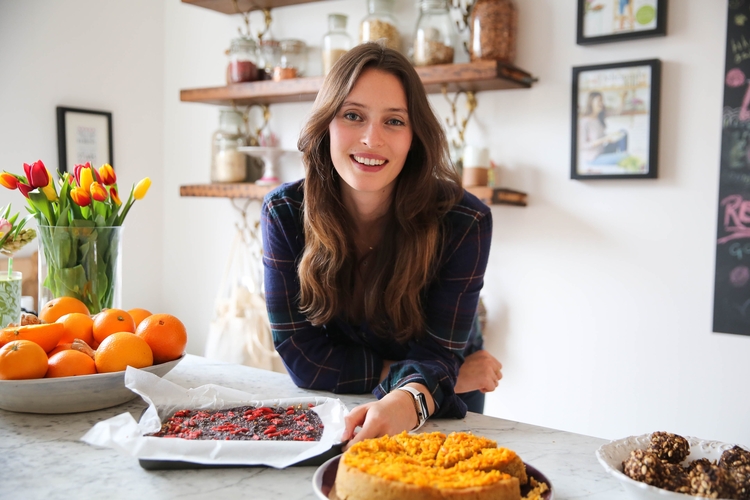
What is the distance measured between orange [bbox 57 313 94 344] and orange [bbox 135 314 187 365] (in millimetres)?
80

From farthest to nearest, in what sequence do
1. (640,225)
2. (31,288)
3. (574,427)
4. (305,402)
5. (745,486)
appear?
(31,288) → (574,427) → (640,225) → (305,402) → (745,486)

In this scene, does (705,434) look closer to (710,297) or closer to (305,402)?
(710,297)

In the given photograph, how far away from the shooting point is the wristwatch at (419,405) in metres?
1.09

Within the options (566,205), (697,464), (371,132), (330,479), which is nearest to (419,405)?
(330,479)

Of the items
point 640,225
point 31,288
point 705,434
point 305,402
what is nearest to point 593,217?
point 640,225

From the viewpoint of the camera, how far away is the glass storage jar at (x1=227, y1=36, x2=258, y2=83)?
267 centimetres

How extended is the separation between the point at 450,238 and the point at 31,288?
1.82 metres

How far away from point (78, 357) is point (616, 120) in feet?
5.51

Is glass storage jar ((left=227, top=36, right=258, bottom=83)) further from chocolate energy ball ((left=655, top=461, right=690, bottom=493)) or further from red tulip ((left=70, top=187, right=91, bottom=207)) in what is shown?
chocolate energy ball ((left=655, top=461, right=690, bottom=493))

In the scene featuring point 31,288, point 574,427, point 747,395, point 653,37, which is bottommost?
point 574,427

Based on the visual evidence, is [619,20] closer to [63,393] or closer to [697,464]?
[697,464]

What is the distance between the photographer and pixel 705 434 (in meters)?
2.00

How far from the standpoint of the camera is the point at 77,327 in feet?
3.87

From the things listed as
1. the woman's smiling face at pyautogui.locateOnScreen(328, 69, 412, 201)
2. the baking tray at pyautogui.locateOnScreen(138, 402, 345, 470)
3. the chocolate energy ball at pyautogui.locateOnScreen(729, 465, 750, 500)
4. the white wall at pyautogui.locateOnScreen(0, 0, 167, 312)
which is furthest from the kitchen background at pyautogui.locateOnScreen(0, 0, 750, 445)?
the baking tray at pyautogui.locateOnScreen(138, 402, 345, 470)
